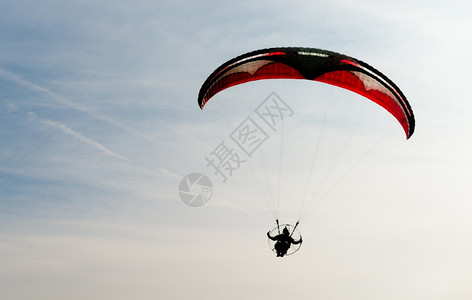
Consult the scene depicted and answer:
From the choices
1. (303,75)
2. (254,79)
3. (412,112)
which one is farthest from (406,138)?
(254,79)

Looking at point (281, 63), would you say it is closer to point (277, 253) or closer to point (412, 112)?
point (412, 112)

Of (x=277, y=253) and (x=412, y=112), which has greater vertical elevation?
(x=412, y=112)

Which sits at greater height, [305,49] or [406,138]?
[305,49]

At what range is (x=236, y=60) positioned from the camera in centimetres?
2205

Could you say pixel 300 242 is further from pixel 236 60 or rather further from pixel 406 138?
pixel 236 60

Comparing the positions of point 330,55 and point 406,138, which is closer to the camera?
point 330,55

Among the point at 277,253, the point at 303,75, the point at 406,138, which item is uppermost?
the point at 303,75

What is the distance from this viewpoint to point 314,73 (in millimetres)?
21891

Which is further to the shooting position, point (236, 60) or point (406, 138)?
point (406, 138)

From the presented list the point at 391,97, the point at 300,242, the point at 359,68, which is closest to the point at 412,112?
the point at 391,97

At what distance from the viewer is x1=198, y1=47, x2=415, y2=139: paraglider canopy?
2155cm

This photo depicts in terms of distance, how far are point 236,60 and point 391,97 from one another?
283 inches

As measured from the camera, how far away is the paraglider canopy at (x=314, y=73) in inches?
848

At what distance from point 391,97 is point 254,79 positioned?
629 cm
